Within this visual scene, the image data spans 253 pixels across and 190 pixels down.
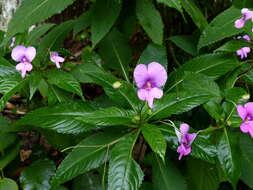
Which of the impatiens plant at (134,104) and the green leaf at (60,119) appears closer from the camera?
the impatiens plant at (134,104)

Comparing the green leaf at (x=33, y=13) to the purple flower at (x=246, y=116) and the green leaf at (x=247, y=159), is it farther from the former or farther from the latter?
the green leaf at (x=247, y=159)

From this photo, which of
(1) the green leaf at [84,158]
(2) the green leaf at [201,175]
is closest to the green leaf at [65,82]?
(1) the green leaf at [84,158]

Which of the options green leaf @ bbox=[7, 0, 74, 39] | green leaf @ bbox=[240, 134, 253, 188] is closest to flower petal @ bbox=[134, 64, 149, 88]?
green leaf @ bbox=[7, 0, 74, 39]

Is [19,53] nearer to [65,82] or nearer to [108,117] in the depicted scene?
[65,82]

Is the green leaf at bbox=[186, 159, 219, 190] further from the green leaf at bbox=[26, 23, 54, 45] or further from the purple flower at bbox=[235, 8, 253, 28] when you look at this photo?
the green leaf at bbox=[26, 23, 54, 45]

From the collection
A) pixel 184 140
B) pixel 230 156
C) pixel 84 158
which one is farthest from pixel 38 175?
pixel 230 156

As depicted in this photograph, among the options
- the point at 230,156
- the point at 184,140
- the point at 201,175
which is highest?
the point at 184,140

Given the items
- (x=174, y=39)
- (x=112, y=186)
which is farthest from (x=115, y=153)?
(x=174, y=39)
